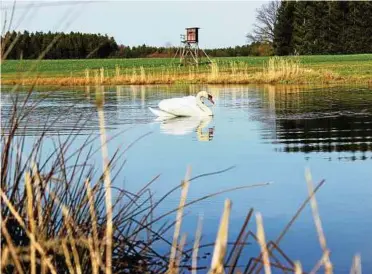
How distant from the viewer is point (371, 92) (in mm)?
23125

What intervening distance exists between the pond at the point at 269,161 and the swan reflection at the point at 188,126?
2 centimetres

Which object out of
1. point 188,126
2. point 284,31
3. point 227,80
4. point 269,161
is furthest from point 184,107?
point 284,31

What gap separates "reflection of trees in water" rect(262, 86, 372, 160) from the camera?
438 inches

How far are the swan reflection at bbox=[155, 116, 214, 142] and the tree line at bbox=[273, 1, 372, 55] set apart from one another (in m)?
56.7

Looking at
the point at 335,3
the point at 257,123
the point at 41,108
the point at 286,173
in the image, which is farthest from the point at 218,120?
the point at 335,3

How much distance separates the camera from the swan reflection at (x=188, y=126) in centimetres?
1320

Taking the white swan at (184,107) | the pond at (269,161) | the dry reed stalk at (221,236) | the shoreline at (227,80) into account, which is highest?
the dry reed stalk at (221,236)

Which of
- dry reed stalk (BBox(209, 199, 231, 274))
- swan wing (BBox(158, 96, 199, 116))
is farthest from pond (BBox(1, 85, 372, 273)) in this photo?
dry reed stalk (BBox(209, 199, 231, 274))

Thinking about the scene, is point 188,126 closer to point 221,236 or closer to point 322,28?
point 221,236

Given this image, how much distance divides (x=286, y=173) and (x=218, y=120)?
23.2 feet

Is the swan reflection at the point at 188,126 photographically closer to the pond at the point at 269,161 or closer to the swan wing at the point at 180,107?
the pond at the point at 269,161

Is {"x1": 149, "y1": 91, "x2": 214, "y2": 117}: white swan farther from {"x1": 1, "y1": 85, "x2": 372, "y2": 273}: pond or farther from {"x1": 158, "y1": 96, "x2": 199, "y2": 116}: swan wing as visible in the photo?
{"x1": 1, "y1": 85, "x2": 372, "y2": 273}: pond

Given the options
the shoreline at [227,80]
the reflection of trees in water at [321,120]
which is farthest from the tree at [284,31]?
the reflection of trees in water at [321,120]

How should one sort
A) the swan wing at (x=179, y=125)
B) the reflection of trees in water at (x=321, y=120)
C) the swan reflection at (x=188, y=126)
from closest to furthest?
the reflection of trees in water at (x=321, y=120) < the swan reflection at (x=188, y=126) < the swan wing at (x=179, y=125)
